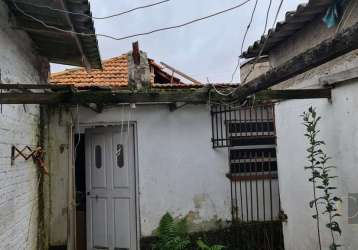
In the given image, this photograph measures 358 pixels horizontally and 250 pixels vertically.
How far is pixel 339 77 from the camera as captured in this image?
12.0ft

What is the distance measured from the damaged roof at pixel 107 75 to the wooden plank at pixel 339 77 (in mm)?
3271

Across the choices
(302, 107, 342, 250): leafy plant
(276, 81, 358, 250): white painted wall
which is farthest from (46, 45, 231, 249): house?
(302, 107, 342, 250): leafy plant

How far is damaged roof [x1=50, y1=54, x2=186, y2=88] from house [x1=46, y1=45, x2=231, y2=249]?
0.67 meters

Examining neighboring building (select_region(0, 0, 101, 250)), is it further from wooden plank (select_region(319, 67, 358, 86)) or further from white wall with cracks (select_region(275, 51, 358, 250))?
white wall with cracks (select_region(275, 51, 358, 250))

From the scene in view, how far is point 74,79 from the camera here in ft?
24.1

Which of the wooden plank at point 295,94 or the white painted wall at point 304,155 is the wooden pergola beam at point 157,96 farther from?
the white painted wall at point 304,155

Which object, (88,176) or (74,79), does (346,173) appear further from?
(74,79)

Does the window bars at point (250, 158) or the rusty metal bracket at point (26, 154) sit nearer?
the rusty metal bracket at point (26, 154)

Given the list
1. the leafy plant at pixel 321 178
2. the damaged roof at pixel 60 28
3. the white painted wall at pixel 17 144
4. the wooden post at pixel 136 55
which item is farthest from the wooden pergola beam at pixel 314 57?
the wooden post at pixel 136 55

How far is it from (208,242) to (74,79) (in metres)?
4.16

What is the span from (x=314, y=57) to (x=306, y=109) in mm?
2359

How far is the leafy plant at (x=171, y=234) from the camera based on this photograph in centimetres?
591

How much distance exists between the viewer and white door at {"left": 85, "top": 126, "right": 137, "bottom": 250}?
21.2 ft

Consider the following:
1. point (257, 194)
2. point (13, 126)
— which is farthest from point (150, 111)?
point (13, 126)
